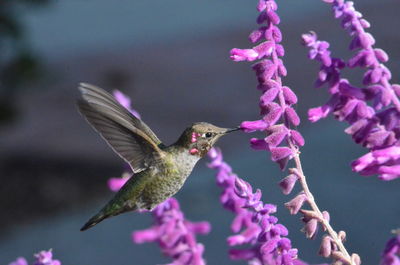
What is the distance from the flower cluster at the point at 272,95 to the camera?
1.72 meters

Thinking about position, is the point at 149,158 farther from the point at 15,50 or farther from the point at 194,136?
the point at 15,50

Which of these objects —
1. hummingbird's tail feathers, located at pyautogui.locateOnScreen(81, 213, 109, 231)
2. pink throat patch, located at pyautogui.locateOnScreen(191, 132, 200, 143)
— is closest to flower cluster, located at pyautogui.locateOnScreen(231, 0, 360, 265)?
pink throat patch, located at pyautogui.locateOnScreen(191, 132, 200, 143)

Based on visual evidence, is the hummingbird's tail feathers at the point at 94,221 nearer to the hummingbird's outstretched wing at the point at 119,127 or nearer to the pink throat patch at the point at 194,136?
the hummingbird's outstretched wing at the point at 119,127

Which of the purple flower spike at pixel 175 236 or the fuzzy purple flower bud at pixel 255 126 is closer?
the fuzzy purple flower bud at pixel 255 126

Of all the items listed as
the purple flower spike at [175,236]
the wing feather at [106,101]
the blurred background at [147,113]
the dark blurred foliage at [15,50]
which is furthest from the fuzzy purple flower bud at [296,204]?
the dark blurred foliage at [15,50]

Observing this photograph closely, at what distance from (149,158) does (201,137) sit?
0.18 metres

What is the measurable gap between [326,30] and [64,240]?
7.94 m

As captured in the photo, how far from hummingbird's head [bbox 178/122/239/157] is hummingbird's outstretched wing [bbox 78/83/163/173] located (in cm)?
10

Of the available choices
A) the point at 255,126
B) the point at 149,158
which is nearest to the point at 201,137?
the point at 149,158

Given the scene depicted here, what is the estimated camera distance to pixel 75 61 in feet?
51.4

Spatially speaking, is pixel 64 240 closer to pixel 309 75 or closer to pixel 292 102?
pixel 309 75

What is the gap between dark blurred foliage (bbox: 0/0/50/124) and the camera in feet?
29.2

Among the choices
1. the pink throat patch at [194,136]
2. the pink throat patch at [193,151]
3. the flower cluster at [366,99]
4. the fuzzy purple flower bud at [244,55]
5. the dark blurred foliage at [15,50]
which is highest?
the dark blurred foliage at [15,50]

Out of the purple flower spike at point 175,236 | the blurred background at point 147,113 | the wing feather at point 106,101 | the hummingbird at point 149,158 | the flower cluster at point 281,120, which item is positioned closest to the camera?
the flower cluster at point 281,120
